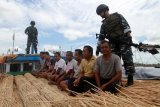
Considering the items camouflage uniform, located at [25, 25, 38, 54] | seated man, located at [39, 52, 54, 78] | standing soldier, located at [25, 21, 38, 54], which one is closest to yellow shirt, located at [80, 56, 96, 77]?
seated man, located at [39, 52, 54, 78]

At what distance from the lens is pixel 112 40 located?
183 inches

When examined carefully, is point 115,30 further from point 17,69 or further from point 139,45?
point 17,69

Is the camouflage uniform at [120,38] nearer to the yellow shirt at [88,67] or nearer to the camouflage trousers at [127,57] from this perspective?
the camouflage trousers at [127,57]

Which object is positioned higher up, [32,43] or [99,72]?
[32,43]

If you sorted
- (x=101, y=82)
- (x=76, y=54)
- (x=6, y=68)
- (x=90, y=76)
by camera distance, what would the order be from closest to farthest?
(x=101, y=82) → (x=90, y=76) → (x=76, y=54) → (x=6, y=68)

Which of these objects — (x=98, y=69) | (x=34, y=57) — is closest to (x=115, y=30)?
(x=98, y=69)

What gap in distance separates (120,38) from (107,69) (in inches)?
29.0

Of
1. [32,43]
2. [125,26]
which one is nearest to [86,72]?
[125,26]

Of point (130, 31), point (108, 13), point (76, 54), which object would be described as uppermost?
point (108, 13)

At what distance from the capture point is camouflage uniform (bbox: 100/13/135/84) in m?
4.53

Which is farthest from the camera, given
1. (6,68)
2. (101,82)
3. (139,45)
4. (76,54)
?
(6,68)

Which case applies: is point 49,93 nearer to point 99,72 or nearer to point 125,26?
point 99,72

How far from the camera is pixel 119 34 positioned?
4.61 m

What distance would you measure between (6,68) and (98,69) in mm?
8502
